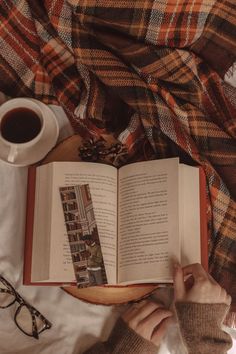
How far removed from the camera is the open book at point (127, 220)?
0.95 metres

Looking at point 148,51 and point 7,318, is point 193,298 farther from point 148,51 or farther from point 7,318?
point 148,51

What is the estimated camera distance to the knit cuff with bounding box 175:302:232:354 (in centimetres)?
96

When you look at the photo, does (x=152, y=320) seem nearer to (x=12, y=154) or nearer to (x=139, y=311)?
(x=139, y=311)

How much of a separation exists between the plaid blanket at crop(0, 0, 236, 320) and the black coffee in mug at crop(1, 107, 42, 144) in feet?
0.21

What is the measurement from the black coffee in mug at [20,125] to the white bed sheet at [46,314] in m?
0.12

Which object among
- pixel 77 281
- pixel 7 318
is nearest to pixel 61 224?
pixel 77 281

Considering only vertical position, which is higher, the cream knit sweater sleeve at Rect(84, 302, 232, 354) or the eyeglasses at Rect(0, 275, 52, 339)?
the cream knit sweater sleeve at Rect(84, 302, 232, 354)

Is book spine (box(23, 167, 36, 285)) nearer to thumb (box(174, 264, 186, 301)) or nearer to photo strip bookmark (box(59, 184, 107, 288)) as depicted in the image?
photo strip bookmark (box(59, 184, 107, 288))

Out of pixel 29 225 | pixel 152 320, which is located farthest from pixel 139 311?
pixel 29 225

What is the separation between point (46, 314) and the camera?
102 centimetres

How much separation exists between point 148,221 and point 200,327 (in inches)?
7.7

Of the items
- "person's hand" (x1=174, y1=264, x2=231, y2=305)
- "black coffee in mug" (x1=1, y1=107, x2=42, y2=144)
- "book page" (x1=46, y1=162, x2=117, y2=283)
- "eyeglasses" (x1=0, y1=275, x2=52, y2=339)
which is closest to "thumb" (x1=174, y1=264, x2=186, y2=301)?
"person's hand" (x1=174, y1=264, x2=231, y2=305)

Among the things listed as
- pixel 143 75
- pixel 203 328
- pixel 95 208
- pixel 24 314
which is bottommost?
pixel 24 314

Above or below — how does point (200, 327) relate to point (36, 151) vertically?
below
